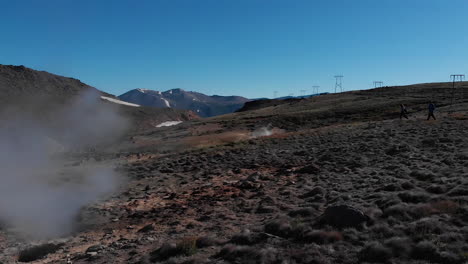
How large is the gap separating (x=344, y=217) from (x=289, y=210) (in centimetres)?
234

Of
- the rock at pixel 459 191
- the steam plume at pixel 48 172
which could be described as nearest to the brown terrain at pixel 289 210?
the rock at pixel 459 191

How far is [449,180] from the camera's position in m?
10.5

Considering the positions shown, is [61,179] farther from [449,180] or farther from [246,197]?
[449,180]

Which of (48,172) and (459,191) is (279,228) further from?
(48,172)

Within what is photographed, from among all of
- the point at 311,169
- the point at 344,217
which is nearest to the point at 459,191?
the point at 344,217

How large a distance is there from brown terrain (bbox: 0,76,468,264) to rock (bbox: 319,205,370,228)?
0.02 m

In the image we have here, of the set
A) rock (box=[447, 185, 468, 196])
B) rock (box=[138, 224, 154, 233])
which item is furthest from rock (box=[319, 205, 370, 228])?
rock (box=[138, 224, 154, 233])

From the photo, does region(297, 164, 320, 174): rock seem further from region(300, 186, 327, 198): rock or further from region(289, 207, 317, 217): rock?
→ region(289, 207, 317, 217): rock

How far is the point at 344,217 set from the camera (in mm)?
7730

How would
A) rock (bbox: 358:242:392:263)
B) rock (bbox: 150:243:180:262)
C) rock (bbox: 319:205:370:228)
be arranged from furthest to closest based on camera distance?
1. rock (bbox: 319:205:370:228)
2. rock (bbox: 150:243:180:262)
3. rock (bbox: 358:242:392:263)

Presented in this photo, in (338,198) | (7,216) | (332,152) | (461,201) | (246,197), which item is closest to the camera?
(461,201)

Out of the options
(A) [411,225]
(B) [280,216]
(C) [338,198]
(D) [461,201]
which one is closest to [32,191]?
(B) [280,216]

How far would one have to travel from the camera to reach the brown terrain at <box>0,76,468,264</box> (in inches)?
259

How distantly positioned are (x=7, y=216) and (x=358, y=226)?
11119 mm
